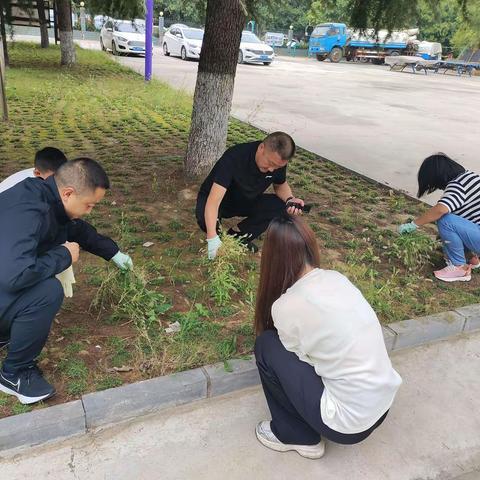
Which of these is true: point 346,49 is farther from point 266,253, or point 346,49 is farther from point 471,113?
point 266,253

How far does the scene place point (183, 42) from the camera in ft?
69.1

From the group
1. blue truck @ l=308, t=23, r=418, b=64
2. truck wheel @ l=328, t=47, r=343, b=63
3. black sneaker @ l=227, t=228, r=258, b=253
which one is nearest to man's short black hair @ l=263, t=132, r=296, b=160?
black sneaker @ l=227, t=228, r=258, b=253

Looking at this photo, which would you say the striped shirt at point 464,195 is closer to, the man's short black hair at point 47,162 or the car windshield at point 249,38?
the man's short black hair at point 47,162

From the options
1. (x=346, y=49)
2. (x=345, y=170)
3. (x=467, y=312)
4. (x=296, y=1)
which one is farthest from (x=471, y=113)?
(x=346, y=49)

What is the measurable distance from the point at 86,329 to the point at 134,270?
43cm

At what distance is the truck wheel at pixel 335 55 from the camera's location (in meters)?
29.8

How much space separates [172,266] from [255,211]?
775 millimetres

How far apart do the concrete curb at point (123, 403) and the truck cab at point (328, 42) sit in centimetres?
2942

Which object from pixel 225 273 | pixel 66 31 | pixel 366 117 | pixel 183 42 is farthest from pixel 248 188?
pixel 183 42

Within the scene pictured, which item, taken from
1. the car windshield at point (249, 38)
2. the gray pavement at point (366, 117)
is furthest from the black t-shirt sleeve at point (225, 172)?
the car windshield at point (249, 38)

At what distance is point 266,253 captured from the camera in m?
1.98

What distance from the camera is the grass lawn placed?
2566mm

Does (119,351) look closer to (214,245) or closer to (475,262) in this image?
(214,245)

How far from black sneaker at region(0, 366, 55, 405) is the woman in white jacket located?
1.02m
